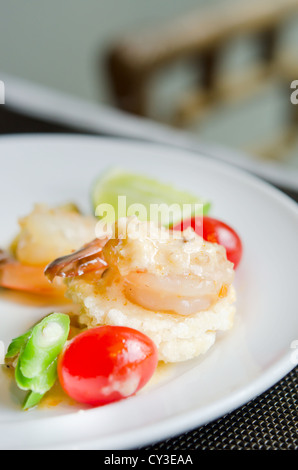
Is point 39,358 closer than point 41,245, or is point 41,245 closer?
point 39,358

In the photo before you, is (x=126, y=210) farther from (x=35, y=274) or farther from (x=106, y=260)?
(x=106, y=260)

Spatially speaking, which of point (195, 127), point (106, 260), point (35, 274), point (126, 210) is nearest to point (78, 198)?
point (126, 210)

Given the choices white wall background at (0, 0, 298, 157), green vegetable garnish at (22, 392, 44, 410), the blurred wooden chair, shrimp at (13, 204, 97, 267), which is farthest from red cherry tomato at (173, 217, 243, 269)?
white wall background at (0, 0, 298, 157)

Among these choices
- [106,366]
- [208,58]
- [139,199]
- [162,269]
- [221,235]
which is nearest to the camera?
[106,366]

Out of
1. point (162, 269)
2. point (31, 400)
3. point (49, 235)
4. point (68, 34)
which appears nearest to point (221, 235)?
point (162, 269)

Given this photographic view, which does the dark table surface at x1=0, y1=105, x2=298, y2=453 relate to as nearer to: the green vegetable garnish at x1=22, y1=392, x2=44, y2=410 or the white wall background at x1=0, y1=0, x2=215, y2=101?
the green vegetable garnish at x1=22, y1=392, x2=44, y2=410

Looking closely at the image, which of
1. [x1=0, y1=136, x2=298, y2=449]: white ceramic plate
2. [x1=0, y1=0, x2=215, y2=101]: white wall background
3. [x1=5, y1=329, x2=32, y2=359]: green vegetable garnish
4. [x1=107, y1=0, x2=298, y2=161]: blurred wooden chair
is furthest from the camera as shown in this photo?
[x1=0, y1=0, x2=215, y2=101]: white wall background

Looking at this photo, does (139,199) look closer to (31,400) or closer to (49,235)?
(49,235)
